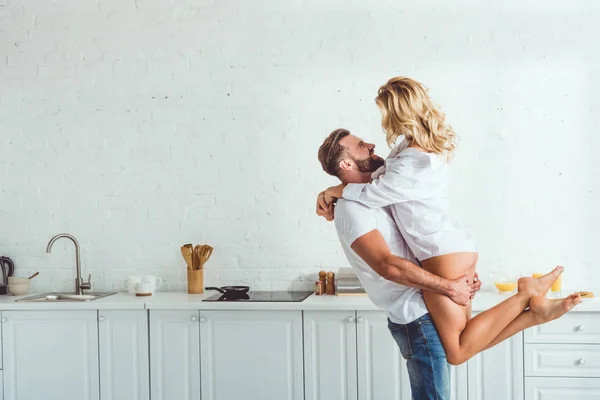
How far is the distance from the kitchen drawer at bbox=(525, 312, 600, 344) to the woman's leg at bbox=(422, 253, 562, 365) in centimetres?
99

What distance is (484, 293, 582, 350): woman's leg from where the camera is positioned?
2.61m

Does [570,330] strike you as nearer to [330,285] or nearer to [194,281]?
[330,285]

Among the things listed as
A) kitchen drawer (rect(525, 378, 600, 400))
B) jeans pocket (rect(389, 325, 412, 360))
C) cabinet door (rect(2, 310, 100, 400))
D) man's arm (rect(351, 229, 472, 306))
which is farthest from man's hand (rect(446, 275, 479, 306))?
cabinet door (rect(2, 310, 100, 400))

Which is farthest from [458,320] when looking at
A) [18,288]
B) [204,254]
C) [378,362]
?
[18,288]

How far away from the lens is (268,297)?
3900 millimetres

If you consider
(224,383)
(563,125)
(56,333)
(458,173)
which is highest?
(563,125)

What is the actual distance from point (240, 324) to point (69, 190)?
1538 millimetres

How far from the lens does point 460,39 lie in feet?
13.5

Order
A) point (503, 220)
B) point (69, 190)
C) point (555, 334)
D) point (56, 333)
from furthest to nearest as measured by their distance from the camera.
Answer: point (69, 190)
point (503, 220)
point (56, 333)
point (555, 334)

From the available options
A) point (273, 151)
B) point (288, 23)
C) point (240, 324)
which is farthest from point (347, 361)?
point (288, 23)

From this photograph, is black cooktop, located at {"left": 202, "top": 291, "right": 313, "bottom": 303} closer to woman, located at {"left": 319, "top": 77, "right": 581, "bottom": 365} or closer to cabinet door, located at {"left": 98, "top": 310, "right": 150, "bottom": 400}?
cabinet door, located at {"left": 98, "top": 310, "right": 150, "bottom": 400}

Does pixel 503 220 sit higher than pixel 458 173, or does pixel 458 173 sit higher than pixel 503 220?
pixel 458 173

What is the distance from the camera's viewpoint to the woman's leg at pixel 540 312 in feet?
8.55

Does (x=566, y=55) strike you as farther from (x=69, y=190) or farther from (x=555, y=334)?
(x=69, y=190)
